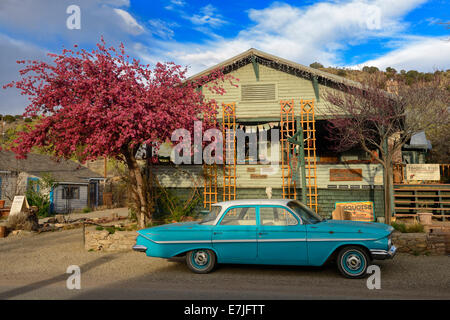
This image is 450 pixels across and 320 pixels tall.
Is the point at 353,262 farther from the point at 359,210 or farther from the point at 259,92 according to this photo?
the point at 259,92

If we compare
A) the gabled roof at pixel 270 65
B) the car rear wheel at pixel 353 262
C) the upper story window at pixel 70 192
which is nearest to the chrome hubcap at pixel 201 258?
the car rear wheel at pixel 353 262

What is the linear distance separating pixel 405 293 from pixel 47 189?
24524 mm

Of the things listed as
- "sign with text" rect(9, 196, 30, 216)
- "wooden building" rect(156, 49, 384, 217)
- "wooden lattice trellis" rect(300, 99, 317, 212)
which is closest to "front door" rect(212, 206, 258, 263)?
"wooden building" rect(156, 49, 384, 217)

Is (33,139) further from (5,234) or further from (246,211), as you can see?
(246,211)

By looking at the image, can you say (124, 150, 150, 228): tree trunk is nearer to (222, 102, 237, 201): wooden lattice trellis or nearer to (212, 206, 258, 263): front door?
(222, 102, 237, 201): wooden lattice trellis

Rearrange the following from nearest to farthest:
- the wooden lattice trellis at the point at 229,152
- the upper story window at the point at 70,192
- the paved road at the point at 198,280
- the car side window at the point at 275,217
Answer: the paved road at the point at 198,280 < the car side window at the point at 275,217 < the wooden lattice trellis at the point at 229,152 < the upper story window at the point at 70,192

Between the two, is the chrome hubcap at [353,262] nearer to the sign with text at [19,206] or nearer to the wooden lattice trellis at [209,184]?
the wooden lattice trellis at [209,184]

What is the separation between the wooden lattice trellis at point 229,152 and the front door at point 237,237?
6.45 metres

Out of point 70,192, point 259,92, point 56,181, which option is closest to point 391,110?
point 259,92

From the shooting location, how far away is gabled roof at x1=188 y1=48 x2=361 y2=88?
14.3 m

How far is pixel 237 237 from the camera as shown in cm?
698

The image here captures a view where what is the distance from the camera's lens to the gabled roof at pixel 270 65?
14328mm

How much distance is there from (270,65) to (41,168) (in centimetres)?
2058

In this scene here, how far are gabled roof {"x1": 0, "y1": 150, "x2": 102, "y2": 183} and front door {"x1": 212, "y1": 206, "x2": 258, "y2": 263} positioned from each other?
65.3ft
